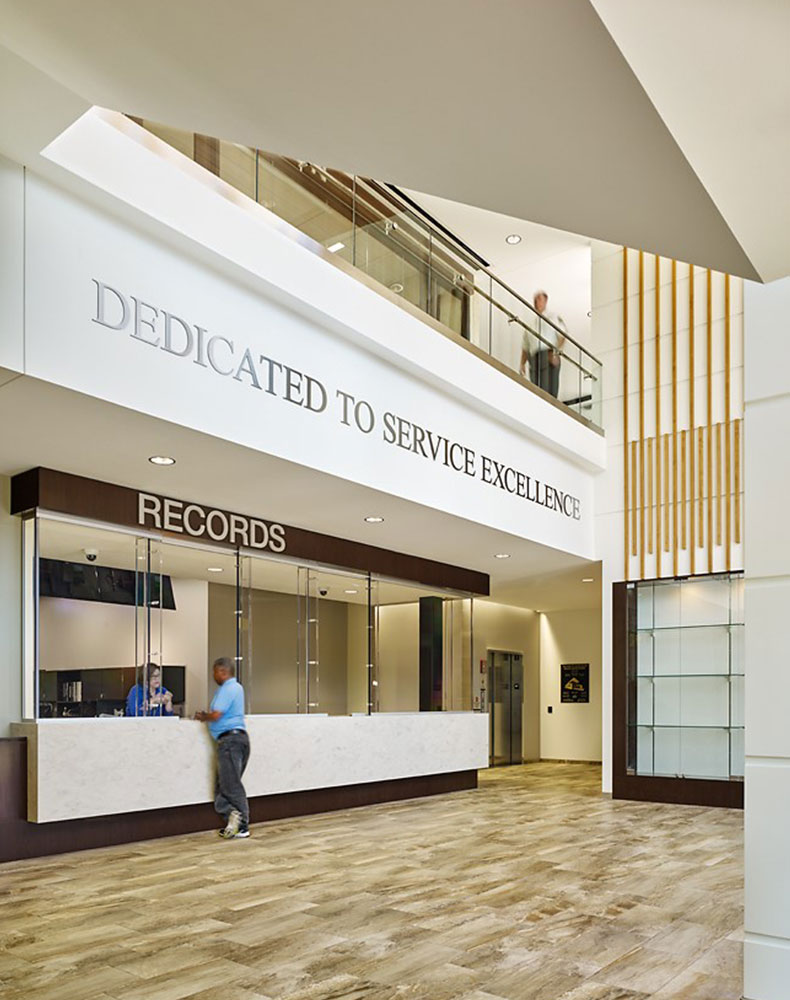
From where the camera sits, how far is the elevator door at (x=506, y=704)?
18938 mm

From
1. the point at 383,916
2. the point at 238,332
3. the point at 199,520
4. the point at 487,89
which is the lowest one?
the point at 383,916

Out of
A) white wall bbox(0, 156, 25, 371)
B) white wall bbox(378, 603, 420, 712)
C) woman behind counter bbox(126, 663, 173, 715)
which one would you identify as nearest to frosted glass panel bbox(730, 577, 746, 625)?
white wall bbox(378, 603, 420, 712)

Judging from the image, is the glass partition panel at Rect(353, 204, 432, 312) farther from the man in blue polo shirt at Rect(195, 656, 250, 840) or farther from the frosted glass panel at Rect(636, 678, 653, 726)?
the frosted glass panel at Rect(636, 678, 653, 726)

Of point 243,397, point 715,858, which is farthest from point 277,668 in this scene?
point 715,858

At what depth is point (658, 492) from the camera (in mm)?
12953

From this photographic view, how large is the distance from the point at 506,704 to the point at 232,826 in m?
11.2

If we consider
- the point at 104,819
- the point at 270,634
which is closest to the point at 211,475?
the point at 270,634

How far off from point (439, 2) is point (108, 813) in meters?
7.46

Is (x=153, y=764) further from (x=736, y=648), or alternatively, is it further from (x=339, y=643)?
(x=736, y=648)

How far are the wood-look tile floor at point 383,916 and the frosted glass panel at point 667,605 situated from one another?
11.7 ft

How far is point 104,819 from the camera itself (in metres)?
8.34

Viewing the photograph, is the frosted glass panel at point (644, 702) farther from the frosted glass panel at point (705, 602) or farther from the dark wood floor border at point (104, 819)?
the dark wood floor border at point (104, 819)

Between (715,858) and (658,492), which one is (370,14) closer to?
(715,858)

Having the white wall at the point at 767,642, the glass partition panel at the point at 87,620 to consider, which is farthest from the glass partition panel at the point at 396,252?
the white wall at the point at 767,642
